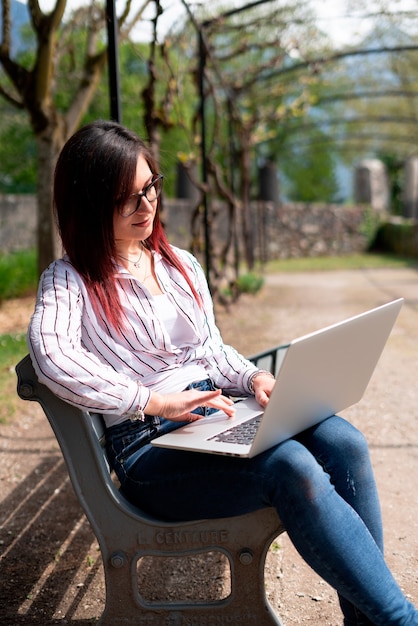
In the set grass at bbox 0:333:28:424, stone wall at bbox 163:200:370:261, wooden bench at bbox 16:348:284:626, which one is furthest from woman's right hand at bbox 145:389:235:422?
stone wall at bbox 163:200:370:261

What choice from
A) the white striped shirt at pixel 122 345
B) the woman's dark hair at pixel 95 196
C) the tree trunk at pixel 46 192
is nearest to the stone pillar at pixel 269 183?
the tree trunk at pixel 46 192

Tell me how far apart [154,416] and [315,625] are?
75cm

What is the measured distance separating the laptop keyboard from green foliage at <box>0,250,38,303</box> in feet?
25.1

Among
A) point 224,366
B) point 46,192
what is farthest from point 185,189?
point 224,366

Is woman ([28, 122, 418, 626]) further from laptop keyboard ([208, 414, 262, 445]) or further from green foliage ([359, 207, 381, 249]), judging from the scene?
green foliage ([359, 207, 381, 249])

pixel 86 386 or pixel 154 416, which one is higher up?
pixel 86 386

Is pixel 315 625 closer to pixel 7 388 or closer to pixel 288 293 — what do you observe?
pixel 7 388

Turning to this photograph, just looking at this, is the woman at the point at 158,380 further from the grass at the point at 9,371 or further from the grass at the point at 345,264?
the grass at the point at 345,264

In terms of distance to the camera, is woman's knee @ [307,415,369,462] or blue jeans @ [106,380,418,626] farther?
woman's knee @ [307,415,369,462]

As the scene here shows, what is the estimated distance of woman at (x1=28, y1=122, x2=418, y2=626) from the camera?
1792 mm

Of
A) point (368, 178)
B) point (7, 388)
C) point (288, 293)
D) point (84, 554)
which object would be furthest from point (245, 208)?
point (368, 178)

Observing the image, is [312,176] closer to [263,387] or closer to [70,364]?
[263,387]

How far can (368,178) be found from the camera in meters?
22.7

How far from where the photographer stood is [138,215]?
212 cm
